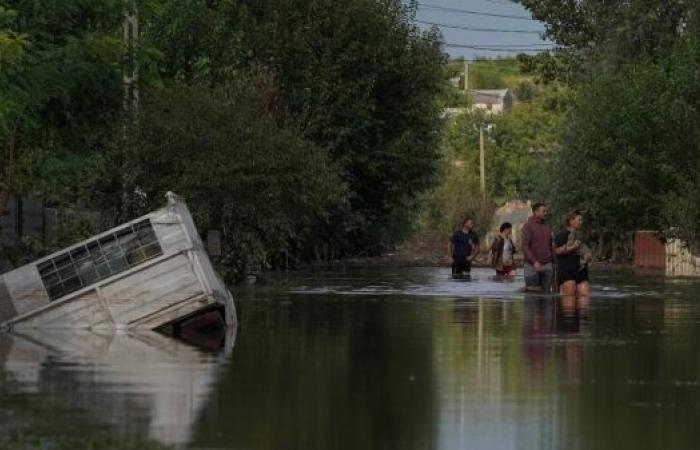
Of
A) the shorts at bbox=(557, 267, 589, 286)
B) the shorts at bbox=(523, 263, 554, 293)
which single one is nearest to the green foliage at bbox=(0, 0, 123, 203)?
the shorts at bbox=(523, 263, 554, 293)

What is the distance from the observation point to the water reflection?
1270cm

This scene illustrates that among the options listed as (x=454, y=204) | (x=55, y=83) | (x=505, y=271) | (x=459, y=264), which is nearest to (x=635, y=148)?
(x=459, y=264)

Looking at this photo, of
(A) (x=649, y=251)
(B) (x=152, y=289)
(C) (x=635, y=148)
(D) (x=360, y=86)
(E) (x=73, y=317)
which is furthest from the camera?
(A) (x=649, y=251)

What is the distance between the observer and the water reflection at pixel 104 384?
12.7 m

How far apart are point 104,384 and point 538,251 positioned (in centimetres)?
1764

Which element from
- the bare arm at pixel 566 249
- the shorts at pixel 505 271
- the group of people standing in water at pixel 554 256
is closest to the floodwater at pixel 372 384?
the bare arm at pixel 566 249

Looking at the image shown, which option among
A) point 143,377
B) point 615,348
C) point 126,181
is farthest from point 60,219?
point 143,377

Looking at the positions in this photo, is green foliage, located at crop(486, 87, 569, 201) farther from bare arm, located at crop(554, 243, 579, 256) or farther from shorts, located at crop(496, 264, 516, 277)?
bare arm, located at crop(554, 243, 579, 256)

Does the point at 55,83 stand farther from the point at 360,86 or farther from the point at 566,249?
the point at 360,86

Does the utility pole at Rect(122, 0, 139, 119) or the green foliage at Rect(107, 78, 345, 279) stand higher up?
the utility pole at Rect(122, 0, 139, 119)

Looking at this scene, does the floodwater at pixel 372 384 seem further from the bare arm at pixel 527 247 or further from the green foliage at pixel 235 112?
the green foliage at pixel 235 112

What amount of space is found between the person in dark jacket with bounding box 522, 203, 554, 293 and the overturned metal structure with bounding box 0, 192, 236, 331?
10.4 m

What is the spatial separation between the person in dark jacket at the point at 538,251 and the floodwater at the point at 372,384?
417 cm

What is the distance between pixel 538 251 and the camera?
32.6 meters
